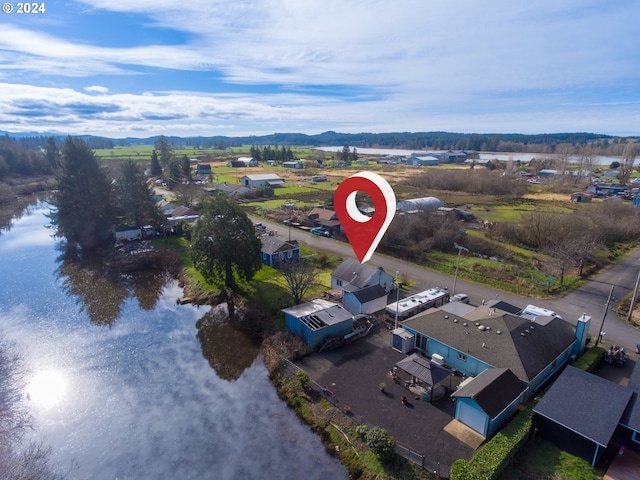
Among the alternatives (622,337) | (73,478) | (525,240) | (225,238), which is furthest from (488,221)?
(73,478)

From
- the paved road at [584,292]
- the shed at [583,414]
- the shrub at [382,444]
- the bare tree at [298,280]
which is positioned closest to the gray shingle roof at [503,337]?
the shed at [583,414]

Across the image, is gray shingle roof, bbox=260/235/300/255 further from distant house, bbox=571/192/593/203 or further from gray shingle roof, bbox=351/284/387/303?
distant house, bbox=571/192/593/203

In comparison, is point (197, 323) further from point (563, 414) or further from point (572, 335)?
point (572, 335)

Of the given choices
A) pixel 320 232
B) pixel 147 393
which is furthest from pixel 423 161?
pixel 147 393

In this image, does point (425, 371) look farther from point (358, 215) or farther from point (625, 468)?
point (358, 215)

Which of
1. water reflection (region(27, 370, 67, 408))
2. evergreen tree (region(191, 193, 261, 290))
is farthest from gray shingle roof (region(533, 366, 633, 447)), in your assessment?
water reflection (region(27, 370, 67, 408))

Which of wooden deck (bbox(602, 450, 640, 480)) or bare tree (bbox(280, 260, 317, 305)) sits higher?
bare tree (bbox(280, 260, 317, 305))

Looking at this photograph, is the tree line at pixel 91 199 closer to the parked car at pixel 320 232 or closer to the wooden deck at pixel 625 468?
the parked car at pixel 320 232
